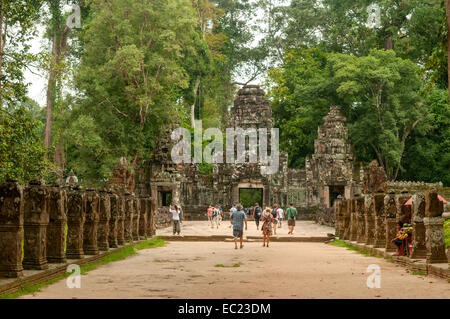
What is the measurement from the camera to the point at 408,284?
9938 mm

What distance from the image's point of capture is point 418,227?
12.4m

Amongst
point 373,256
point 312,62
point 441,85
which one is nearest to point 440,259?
point 373,256

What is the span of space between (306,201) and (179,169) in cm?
895

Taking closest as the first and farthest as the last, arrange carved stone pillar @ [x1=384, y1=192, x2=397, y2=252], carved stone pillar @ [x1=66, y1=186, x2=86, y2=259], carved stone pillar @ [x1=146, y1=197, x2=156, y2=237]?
carved stone pillar @ [x1=66, y1=186, x2=86, y2=259], carved stone pillar @ [x1=384, y1=192, x2=397, y2=252], carved stone pillar @ [x1=146, y1=197, x2=156, y2=237]

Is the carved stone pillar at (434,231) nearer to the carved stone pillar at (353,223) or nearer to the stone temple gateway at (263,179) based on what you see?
the carved stone pillar at (353,223)

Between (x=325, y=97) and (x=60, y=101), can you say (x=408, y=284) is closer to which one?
(x=60, y=101)

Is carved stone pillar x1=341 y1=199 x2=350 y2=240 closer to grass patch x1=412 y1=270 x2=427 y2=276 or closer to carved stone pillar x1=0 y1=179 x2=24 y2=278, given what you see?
grass patch x1=412 y1=270 x2=427 y2=276

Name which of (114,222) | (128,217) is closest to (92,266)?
(114,222)

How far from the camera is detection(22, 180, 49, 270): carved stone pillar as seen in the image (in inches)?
396

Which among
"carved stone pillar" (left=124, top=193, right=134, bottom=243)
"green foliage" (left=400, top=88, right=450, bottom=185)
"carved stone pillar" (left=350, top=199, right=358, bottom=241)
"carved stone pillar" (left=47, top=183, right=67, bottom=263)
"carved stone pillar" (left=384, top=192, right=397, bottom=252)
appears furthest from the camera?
"green foliage" (left=400, top=88, right=450, bottom=185)

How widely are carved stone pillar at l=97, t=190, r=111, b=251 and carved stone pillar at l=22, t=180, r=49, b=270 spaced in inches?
186

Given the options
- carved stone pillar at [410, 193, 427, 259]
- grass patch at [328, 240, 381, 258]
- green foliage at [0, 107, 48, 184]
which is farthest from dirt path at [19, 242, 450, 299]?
green foliage at [0, 107, 48, 184]
